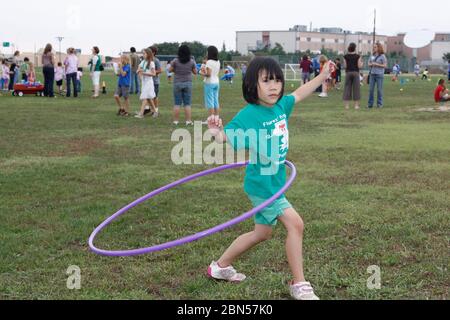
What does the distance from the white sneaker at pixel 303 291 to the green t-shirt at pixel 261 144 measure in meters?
0.66

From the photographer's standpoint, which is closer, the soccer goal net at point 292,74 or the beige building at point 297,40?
the soccer goal net at point 292,74

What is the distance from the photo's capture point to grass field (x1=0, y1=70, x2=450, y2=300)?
4.55 m

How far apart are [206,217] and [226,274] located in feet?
5.90

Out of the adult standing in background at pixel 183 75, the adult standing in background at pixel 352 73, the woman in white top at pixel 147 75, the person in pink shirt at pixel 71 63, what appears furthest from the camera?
the person in pink shirt at pixel 71 63

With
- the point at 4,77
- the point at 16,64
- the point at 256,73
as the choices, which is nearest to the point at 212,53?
the point at 256,73

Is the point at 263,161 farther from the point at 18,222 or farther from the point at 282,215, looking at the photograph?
the point at 18,222

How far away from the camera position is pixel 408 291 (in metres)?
4.36

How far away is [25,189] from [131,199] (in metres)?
1.58

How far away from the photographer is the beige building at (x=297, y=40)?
151625mm

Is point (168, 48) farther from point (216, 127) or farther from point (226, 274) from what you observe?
point (216, 127)

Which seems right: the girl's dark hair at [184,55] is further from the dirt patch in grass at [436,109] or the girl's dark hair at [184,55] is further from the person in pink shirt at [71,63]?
the person in pink shirt at [71,63]

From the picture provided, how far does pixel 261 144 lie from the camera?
4.25 metres

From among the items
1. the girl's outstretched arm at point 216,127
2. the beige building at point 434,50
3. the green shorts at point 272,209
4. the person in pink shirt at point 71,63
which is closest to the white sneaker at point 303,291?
the green shorts at point 272,209

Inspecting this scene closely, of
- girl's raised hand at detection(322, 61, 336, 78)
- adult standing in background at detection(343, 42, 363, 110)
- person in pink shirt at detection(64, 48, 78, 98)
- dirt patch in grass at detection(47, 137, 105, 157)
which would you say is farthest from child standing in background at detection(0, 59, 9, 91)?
girl's raised hand at detection(322, 61, 336, 78)
